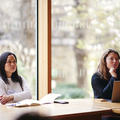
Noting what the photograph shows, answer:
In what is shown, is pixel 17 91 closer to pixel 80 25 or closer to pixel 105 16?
pixel 80 25

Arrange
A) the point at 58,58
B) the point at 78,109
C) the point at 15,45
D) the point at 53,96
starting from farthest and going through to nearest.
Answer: the point at 58,58 < the point at 15,45 < the point at 53,96 < the point at 78,109

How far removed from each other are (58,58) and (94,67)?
2.02 feet

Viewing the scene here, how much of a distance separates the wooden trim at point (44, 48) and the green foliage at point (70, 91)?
0.21 metres

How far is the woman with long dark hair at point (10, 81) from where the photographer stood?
305 cm

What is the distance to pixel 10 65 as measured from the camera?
10.4 ft

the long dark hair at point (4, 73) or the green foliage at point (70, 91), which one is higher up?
the long dark hair at point (4, 73)

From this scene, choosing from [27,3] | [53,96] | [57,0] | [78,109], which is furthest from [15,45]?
[78,109]

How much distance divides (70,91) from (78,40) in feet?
2.60

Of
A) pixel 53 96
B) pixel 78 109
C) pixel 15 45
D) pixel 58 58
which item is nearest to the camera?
pixel 78 109

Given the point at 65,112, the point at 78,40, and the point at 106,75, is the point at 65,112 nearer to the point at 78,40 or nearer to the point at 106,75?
the point at 106,75

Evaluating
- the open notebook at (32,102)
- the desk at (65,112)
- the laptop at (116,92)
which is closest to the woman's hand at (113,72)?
the laptop at (116,92)

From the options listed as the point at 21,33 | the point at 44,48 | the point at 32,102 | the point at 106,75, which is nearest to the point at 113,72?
the point at 106,75

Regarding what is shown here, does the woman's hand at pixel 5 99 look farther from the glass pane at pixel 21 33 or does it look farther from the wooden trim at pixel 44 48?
the wooden trim at pixel 44 48

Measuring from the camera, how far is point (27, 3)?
4.21 metres
